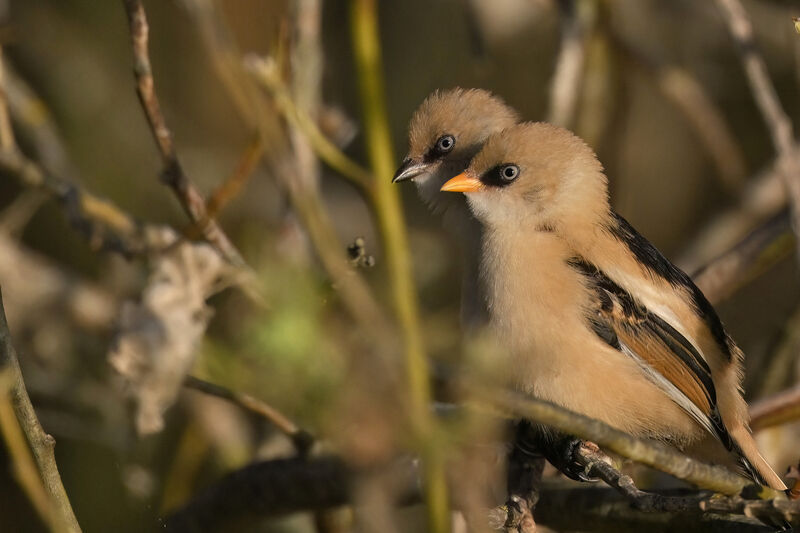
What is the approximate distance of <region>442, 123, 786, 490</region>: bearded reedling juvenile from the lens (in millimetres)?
3934

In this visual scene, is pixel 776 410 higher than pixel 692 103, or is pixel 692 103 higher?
pixel 692 103

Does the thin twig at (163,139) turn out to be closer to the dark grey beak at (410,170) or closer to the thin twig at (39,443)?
the dark grey beak at (410,170)

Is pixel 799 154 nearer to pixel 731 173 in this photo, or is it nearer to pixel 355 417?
pixel 731 173

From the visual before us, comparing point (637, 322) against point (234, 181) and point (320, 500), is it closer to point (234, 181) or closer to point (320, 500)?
point (320, 500)

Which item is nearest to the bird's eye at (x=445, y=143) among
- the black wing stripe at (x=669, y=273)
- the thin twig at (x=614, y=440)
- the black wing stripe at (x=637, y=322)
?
the black wing stripe at (x=669, y=273)

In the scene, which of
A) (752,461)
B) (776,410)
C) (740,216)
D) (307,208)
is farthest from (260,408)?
(740,216)

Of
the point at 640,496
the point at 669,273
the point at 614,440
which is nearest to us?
the point at 614,440

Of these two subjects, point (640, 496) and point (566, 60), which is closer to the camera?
point (640, 496)

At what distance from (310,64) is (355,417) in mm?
2430

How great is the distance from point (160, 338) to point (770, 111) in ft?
7.96

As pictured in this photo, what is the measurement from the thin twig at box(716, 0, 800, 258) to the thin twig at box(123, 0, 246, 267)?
1.97 m

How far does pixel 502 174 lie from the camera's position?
14.0 ft

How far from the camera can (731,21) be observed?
14.7ft

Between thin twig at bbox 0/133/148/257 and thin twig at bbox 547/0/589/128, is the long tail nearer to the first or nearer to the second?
thin twig at bbox 547/0/589/128
